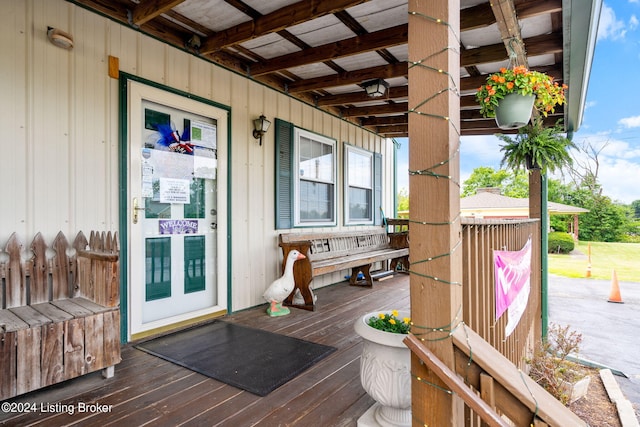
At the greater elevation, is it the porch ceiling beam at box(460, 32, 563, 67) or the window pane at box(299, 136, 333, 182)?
the porch ceiling beam at box(460, 32, 563, 67)

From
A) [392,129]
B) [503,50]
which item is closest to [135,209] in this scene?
[503,50]

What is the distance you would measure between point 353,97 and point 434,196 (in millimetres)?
3892

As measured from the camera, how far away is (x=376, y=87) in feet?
13.6

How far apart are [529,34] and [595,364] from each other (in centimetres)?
331

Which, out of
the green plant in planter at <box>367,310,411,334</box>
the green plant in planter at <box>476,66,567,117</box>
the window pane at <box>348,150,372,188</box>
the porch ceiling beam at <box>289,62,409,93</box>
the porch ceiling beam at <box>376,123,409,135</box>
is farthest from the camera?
the porch ceiling beam at <box>376,123,409,135</box>

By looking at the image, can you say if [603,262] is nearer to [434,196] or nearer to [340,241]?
Result: [340,241]

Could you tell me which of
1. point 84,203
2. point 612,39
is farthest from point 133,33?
point 612,39

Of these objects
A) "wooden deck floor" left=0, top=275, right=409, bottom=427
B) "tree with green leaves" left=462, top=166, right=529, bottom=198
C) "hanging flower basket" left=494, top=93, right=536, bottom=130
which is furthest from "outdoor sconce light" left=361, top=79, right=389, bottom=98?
"tree with green leaves" left=462, top=166, right=529, bottom=198

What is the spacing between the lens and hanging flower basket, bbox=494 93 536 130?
2.51 m

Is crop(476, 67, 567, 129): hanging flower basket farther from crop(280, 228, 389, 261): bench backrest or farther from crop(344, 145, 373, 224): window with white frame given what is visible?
crop(344, 145, 373, 224): window with white frame

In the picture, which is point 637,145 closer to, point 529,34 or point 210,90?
point 529,34

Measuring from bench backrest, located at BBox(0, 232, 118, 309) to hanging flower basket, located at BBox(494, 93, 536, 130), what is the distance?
3.00 m

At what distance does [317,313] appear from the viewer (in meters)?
3.66

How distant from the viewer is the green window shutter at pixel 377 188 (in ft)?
21.1
